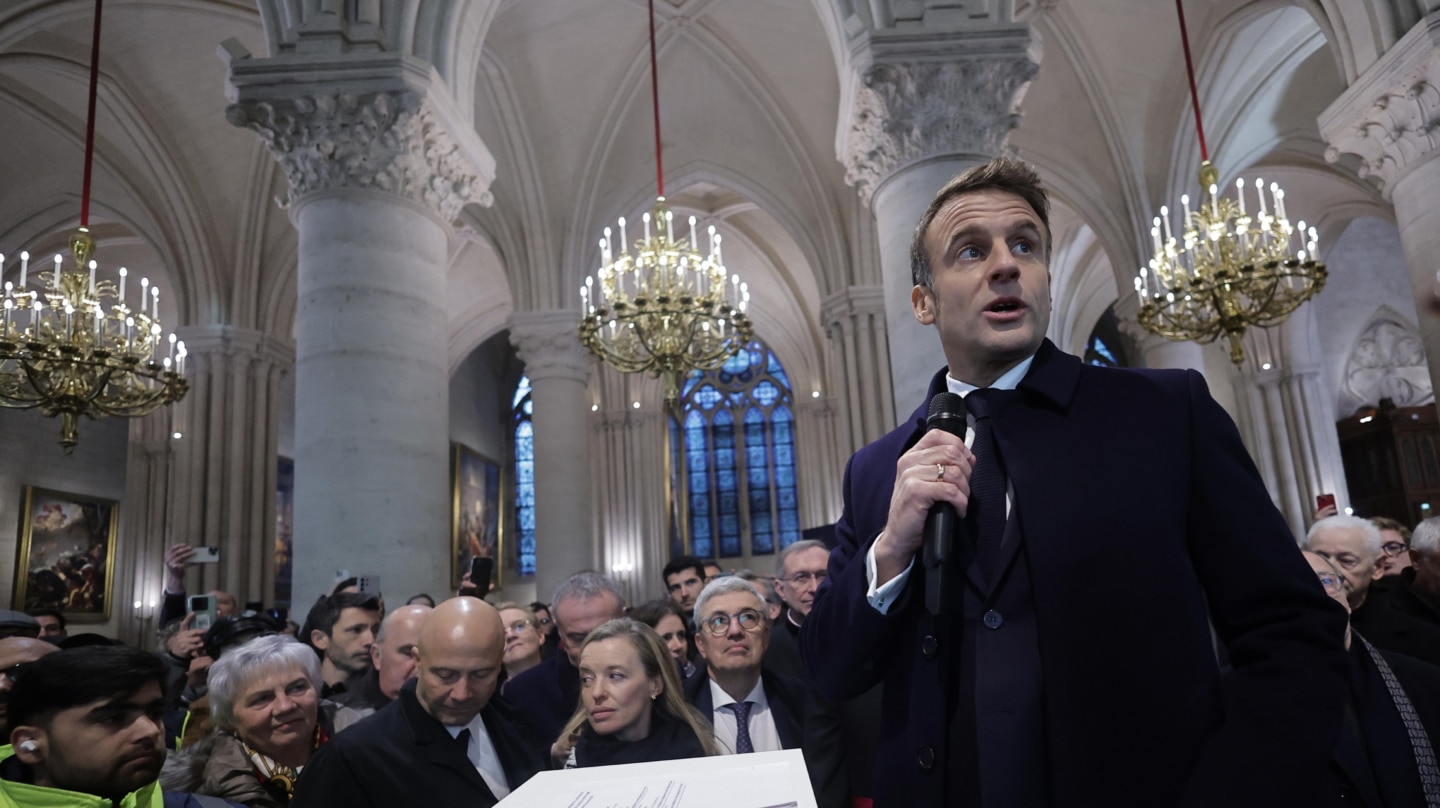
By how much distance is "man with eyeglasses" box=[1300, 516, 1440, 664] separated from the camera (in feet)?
12.4

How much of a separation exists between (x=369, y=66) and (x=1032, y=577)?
642 cm

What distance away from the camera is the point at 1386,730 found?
7.49 ft

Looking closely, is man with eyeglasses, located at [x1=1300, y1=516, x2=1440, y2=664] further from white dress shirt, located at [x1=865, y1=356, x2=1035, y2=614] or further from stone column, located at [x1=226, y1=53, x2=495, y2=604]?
stone column, located at [x1=226, y1=53, x2=495, y2=604]

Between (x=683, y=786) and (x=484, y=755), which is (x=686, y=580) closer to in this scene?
(x=484, y=755)

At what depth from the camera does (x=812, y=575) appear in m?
4.18

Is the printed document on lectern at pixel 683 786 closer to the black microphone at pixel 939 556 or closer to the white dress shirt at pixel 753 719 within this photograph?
the black microphone at pixel 939 556

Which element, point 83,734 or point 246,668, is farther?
point 246,668

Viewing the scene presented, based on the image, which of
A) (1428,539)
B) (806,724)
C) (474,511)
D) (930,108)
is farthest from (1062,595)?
(474,511)

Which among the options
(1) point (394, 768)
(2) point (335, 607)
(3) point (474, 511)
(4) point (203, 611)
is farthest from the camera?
(3) point (474, 511)

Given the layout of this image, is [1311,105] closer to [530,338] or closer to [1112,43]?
[1112,43]

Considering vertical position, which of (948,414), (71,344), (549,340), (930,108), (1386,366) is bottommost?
(948,414)

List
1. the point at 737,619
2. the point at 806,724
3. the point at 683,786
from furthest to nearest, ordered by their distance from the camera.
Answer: the point at 737,619
the point at 806,724
the point at 683,786

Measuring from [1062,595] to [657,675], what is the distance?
84.7 inches

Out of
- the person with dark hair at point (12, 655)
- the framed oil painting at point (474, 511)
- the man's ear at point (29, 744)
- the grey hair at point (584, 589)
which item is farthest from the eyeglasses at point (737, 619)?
the framed oil painting at point (474, 511)
